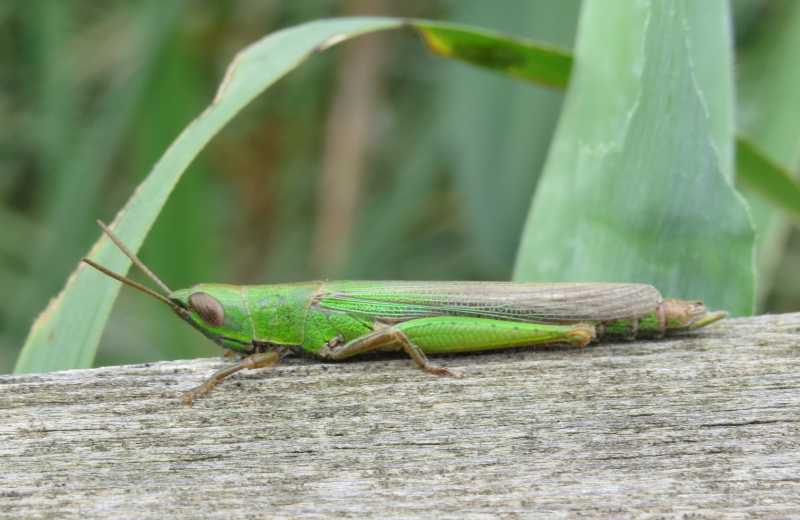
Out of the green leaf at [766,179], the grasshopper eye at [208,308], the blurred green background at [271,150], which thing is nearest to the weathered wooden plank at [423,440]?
the grasshopper eye at [208,308]

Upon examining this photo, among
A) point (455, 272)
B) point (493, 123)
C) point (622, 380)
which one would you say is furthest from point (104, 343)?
point (622, 380)

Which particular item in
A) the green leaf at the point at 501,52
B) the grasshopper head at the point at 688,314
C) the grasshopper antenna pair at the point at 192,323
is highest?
the green leaf at the point at 501,52

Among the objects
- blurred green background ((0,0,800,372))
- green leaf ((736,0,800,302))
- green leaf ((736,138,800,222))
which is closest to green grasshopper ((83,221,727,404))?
green leaf ((736,0,800,302))

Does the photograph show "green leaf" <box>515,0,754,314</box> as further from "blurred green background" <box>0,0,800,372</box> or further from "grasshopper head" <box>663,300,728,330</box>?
"blurred green background" <box>0,0,800,372</box>

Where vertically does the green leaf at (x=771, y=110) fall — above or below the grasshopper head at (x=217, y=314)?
above

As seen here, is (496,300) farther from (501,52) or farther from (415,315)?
(501,52)

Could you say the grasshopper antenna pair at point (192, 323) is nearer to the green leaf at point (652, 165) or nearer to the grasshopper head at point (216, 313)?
the grasshopper head at point (216, 313)

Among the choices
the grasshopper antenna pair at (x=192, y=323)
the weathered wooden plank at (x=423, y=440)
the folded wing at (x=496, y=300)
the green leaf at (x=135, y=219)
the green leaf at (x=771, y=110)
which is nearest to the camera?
the weathered wooden plank at (x=423, y=440)

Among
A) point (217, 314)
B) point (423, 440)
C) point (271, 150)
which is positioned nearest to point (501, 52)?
point (217, 314)
